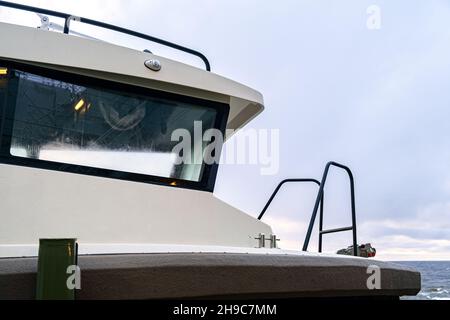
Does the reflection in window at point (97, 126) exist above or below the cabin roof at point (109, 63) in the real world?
below

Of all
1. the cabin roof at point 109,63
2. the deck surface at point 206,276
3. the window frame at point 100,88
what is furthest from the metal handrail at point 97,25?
the deck surface at point 206,276

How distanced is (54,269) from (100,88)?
5.48 ft

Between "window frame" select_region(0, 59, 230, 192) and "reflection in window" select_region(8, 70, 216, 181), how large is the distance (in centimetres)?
3

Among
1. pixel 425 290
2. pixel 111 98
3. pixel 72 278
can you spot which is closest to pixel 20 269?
pixel 72 278

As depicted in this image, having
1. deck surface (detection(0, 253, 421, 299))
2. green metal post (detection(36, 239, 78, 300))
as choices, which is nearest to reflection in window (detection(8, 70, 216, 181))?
deck surface (detection(0, 253, 421, 299))

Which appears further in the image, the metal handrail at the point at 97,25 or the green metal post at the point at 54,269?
the metal handrail at the point at 97,25

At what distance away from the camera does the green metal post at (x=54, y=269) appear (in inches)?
92.4

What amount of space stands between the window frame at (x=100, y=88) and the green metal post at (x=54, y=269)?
104 cm

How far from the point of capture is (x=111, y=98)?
3.67 meters

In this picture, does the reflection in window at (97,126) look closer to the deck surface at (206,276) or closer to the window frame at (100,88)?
the window frame at (100,88)

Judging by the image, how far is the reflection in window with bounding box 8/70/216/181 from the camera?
3361 mm

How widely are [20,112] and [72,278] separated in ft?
4.80
